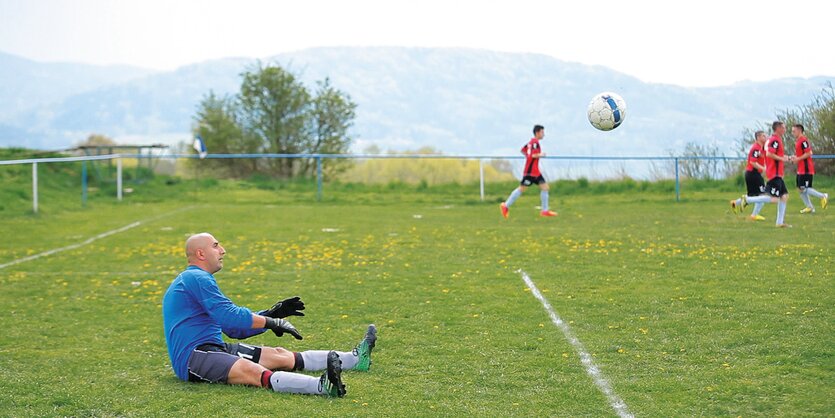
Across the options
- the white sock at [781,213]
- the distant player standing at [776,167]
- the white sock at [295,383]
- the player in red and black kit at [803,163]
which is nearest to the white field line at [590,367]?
the white sock at [295,383]

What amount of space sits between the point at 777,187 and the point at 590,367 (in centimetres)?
1212

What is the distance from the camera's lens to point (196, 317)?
6.75 meters

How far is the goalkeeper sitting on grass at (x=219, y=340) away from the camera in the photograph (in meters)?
Answer: 6.54

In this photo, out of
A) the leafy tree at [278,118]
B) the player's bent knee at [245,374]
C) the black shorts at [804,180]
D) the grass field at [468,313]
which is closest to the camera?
the grass field at [468,313]

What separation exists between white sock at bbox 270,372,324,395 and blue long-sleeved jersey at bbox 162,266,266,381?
451 millimetres

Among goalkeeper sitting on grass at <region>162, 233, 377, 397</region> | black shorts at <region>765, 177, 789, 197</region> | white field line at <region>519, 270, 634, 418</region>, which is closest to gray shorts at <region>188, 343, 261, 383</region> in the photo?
goalkeeper sitting on grass at <region>162, 233, 377, 397</region>

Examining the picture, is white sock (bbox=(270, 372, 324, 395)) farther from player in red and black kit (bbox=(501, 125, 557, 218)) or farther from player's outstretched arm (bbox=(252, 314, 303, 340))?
player in red and black kit (bbox=(501, 125, 557, 218))

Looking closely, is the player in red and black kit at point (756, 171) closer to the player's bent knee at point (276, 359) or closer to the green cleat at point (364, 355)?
the green cleat at point (364, 355)

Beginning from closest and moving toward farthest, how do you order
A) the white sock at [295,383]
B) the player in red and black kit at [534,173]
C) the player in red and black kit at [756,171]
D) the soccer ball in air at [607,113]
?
the white sock at [295,383] → the soccer ball in air at [607,113] → the player in red and black kit at [756,171] → the player in red and black kit at [534,173]

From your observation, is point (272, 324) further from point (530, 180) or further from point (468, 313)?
point (530, 180)

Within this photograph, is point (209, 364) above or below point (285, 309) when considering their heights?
below

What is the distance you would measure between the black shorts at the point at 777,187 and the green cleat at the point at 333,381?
1336 centimetres

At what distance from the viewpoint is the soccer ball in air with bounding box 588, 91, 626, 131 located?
16781mm

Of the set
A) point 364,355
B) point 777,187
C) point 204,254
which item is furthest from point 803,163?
point 204,254
